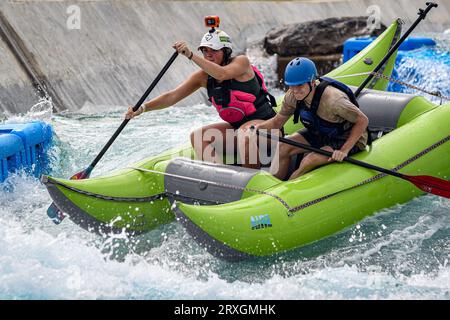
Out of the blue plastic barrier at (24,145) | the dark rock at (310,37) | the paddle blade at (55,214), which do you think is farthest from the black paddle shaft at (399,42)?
the dark rock at (310,37)

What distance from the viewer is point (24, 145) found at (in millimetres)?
6281

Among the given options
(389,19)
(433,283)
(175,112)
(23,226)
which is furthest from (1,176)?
(389,19)

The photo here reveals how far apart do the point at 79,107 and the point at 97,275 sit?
5078 millimetres

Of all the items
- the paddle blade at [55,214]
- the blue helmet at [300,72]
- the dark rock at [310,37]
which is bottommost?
the dark rock at [310,37]

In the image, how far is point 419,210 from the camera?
568 cm

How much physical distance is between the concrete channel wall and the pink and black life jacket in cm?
390

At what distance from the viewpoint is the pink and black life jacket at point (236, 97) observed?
543 cm

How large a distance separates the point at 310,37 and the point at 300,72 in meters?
7.09

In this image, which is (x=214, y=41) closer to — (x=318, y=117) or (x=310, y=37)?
(x=318, y=117)

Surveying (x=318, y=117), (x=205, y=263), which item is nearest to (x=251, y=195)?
(x=205, y=263)

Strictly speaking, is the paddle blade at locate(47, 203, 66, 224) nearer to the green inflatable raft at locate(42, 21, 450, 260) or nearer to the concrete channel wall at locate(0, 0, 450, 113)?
the green inflatable raft at locate(42, 21, 450, 260)

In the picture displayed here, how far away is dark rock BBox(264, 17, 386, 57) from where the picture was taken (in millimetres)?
11930

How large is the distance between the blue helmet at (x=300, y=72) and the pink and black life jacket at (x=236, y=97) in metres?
0.47

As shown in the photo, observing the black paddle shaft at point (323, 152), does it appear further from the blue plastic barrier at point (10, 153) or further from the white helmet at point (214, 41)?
the blue plastic barrier at point (10, 153)
